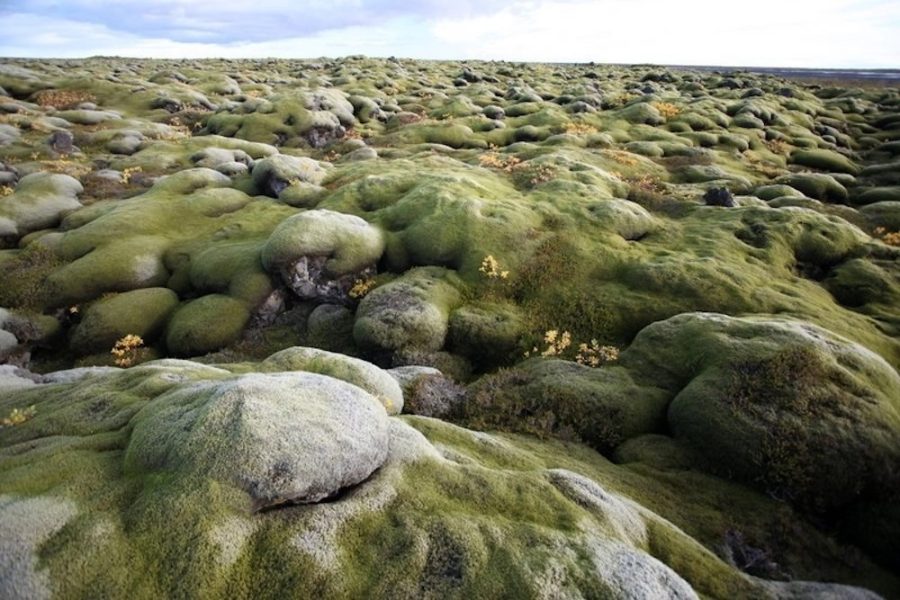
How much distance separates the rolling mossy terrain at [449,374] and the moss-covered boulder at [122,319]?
130 mm

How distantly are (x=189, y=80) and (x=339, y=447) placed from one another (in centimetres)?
10000

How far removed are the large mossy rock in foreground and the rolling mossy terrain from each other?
50mm

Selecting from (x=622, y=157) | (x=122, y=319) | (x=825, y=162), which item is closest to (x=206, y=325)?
(x=122, y=319)

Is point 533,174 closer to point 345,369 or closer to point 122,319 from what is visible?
→ point 345,369

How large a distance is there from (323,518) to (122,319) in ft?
67.0

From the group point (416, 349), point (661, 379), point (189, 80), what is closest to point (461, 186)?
point (416, 349)

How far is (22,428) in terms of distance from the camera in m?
12.9

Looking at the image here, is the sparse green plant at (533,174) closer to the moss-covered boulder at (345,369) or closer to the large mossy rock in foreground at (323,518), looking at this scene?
the moss-covered boulder at (345,369)

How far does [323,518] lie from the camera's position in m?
8.97

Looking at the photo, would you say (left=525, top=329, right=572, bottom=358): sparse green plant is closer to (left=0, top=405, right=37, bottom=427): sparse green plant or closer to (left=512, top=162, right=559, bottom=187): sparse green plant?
(left=512, top=162, right=559, bottom=187): sparse green plant

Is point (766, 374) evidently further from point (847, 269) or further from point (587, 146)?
point (587, 146)

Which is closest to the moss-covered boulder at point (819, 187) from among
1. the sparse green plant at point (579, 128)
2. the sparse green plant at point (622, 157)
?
the sparse green plant at point (622, 157)

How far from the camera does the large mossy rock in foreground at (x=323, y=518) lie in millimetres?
8000

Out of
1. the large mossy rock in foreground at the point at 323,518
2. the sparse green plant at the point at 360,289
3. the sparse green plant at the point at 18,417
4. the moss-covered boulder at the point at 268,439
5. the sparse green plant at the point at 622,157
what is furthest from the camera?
the sparse green plant at the point at 622,157
